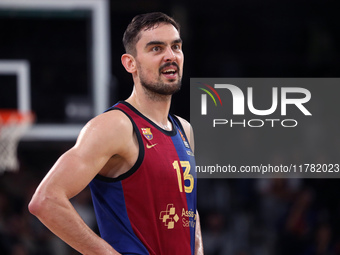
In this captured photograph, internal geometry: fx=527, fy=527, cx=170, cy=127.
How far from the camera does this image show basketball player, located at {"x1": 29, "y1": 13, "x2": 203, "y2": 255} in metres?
2.50

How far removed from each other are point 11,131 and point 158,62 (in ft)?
12.4

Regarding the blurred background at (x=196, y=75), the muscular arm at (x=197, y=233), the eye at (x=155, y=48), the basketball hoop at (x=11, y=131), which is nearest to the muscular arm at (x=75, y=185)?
the eye at (x=155, y=48)

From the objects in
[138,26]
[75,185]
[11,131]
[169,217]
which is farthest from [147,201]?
[11,131]

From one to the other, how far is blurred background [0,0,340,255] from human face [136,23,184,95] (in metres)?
2.53

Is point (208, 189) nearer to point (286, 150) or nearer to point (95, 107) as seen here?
point (286, 150)

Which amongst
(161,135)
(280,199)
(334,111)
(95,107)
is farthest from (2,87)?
(334,111)

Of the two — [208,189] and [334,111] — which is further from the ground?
[334,111]

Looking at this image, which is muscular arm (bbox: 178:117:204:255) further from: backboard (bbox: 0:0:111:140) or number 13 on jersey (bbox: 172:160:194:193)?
backboard (bbox: 0:0:111:140)

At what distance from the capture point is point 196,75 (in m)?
10.5

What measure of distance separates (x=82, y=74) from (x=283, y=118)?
10.4 ft

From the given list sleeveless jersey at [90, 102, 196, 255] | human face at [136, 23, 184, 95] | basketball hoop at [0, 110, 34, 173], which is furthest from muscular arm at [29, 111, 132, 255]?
Answer: basketball hoop at [0, 110, 34, 173]

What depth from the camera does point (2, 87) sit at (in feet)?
21.1

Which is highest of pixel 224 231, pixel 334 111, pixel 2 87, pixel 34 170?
pixel 2 87

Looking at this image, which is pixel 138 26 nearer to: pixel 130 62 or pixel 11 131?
pixel 130 62
